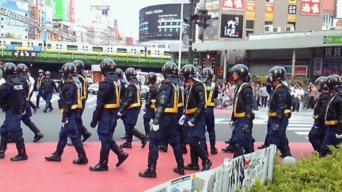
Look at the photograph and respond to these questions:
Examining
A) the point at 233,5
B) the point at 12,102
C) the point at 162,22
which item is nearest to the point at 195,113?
the point at 12,102

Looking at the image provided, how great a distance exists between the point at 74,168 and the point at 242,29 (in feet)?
107

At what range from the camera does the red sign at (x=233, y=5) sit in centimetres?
3856

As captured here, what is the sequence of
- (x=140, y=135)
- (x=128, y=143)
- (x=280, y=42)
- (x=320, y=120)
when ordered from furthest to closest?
(x=280, y=42)
(x=128, y=143)
(x=140, y=135)
(x=320, y=120)

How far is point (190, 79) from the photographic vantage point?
724 cm

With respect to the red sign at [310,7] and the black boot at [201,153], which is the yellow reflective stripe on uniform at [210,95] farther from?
the red sign at [310,7]

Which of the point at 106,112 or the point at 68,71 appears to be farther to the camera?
the point at 68,71

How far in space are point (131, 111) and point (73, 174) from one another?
2.83 meters

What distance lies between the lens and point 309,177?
5410 mm

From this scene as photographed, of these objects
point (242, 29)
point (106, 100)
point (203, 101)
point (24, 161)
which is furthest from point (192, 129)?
point (242, 29)

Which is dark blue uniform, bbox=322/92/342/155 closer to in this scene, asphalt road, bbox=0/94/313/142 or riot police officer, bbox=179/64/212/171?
riot police officer, bbox=179/64/212/171

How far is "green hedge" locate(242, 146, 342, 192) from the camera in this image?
16.3 ft

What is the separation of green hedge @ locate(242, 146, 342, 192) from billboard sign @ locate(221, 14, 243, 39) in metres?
32.0

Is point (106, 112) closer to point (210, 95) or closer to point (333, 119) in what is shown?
point (210, 95)

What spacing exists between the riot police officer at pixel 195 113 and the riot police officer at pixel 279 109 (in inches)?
71.8
